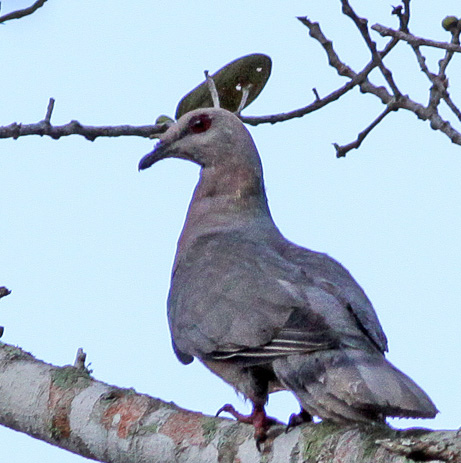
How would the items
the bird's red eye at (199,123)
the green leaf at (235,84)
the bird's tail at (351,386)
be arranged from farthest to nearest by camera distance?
the bird's red eye at (199,123) → the green leaf at (235,84) → the bird's tail at (351,386)

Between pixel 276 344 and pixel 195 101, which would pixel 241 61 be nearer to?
pixel 195 101

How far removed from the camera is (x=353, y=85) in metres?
4.31

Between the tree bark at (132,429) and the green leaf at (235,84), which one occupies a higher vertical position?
the green leaf at (235,84)

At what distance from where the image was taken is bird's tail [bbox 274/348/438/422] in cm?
290

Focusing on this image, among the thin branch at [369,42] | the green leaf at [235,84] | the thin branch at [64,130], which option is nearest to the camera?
the thin branch at [64,130]

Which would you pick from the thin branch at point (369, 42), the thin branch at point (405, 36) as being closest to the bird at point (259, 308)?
the thin branch at point (369, 42)

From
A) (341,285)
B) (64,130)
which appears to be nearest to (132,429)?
(341,285)

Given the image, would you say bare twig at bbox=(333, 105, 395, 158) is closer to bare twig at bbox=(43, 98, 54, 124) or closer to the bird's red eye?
the bird's red eye

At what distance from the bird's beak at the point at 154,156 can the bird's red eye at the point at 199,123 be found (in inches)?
6.9

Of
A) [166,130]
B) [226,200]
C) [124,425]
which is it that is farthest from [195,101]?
[124,425]

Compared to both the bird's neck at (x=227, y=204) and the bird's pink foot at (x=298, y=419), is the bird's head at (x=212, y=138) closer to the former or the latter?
the bird's neck at (x=227, y=204)

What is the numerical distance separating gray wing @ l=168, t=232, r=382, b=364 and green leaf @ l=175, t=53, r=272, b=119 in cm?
88

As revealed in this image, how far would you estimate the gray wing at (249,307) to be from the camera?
3299mm

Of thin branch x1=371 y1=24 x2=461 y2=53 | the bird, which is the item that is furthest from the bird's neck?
thin branch x1=371 y1=24 x2=461 y2=53
